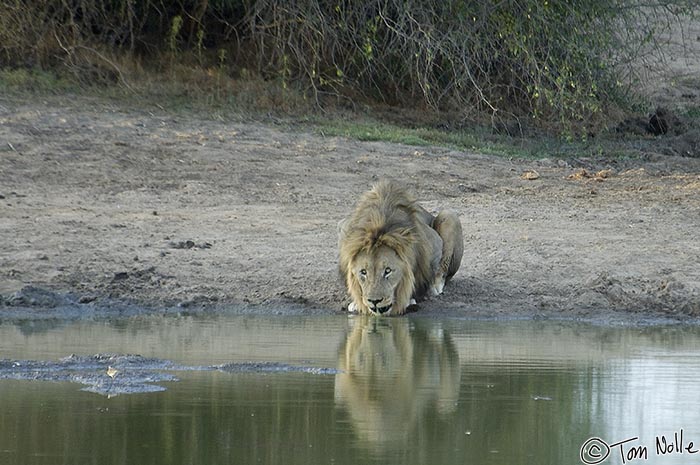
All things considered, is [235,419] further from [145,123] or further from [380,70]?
[380,70]

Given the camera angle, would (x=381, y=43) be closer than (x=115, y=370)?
No

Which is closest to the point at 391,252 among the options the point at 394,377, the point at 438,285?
the point at 438,285

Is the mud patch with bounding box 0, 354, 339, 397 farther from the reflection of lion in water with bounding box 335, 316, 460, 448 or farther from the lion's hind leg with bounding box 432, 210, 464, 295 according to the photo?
the lion's hind leg with bounding box 432, 210, 464, 295

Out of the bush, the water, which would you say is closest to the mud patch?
the water

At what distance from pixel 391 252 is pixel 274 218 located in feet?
8.61

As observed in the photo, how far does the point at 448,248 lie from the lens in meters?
10.0

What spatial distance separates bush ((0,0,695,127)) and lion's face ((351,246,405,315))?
5.95m

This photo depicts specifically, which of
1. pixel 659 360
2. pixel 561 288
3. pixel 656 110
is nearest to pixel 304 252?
pixel 561 288

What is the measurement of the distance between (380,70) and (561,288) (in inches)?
271

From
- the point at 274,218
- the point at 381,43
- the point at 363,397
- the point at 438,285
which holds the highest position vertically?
the point at 381,43

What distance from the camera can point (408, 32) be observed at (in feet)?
52.1

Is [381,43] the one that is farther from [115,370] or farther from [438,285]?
[115,370]

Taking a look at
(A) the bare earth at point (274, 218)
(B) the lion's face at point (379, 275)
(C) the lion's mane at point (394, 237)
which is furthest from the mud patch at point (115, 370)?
(A) the bare earth at point (274, 218)

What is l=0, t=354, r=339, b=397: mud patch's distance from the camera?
6.98 meters
